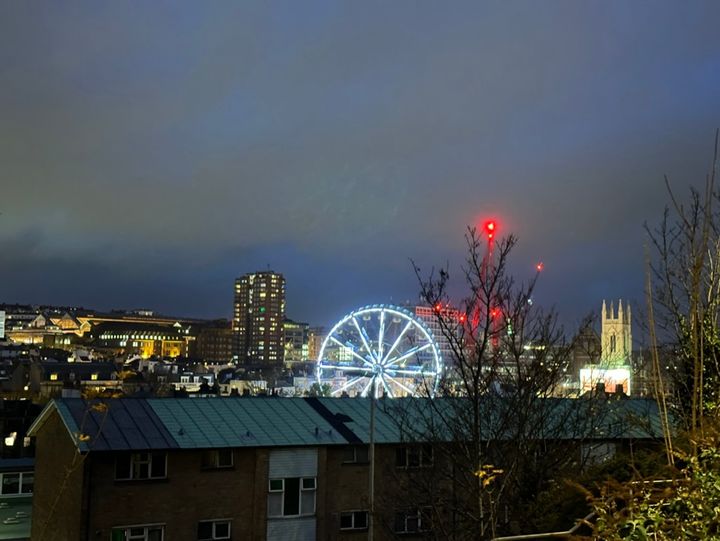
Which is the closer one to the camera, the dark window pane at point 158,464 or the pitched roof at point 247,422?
the pitched roof at point 247,422

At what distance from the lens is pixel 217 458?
23891 mm

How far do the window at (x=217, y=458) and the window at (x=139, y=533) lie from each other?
2302 millimetres

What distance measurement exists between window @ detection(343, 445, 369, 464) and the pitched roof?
1.26 feet

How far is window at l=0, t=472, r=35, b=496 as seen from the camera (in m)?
36.7

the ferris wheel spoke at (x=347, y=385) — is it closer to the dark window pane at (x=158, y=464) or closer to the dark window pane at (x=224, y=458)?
the dark window pane at (x=224, y=458)

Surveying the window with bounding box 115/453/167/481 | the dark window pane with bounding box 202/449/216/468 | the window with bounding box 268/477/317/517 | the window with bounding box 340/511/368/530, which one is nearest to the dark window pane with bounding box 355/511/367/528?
the window with bounding box 340/511/368/530

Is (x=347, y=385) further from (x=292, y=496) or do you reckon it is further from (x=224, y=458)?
(x=224, y=458)

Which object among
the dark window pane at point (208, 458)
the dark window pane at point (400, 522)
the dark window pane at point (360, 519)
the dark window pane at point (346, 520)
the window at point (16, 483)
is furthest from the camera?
the window at point (16, 483)

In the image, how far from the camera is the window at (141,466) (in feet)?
73.6

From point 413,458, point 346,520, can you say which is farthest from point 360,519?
point 413,458

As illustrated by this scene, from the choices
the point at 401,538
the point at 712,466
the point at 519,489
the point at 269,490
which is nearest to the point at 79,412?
the point at 269,490

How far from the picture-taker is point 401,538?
25.6 m

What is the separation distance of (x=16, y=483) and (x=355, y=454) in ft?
68.3

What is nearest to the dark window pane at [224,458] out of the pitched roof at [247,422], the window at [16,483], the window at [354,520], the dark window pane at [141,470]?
the pitched roof at [247,422]
